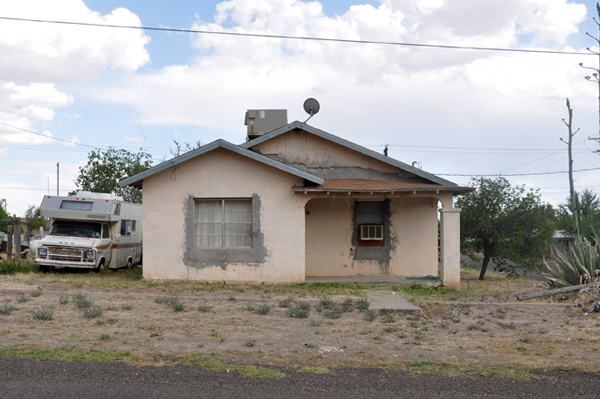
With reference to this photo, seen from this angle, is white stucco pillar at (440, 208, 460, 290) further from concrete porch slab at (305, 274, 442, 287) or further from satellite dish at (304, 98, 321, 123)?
satellite dish at (304, 98, 321, 123)

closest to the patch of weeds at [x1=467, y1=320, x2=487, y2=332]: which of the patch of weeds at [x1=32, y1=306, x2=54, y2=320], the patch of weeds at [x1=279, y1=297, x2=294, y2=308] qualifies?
the patch of weeds at [x1=279, y1=297, x2=294, y2=308]

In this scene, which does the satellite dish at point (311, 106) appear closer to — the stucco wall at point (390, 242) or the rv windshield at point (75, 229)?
the stucco wall at point (390, 242)

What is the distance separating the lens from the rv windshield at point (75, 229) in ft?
59.0

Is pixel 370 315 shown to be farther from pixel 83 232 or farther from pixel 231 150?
pixel 83 232

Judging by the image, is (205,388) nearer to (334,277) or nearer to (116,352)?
(116,352)

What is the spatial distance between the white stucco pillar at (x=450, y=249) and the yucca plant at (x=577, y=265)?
7.47 ft

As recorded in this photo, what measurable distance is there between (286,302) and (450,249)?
5178 mm

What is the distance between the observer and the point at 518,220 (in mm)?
20984

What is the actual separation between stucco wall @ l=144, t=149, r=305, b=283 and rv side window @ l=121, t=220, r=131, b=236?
4.52 meters

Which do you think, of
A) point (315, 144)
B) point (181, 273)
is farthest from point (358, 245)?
point (181, 273)

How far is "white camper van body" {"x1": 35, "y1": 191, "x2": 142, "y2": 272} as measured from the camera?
17.3 meters

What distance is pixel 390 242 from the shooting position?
1675cm

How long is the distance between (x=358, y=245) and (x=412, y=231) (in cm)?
164

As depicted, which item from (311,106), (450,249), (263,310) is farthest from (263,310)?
(311,106)
